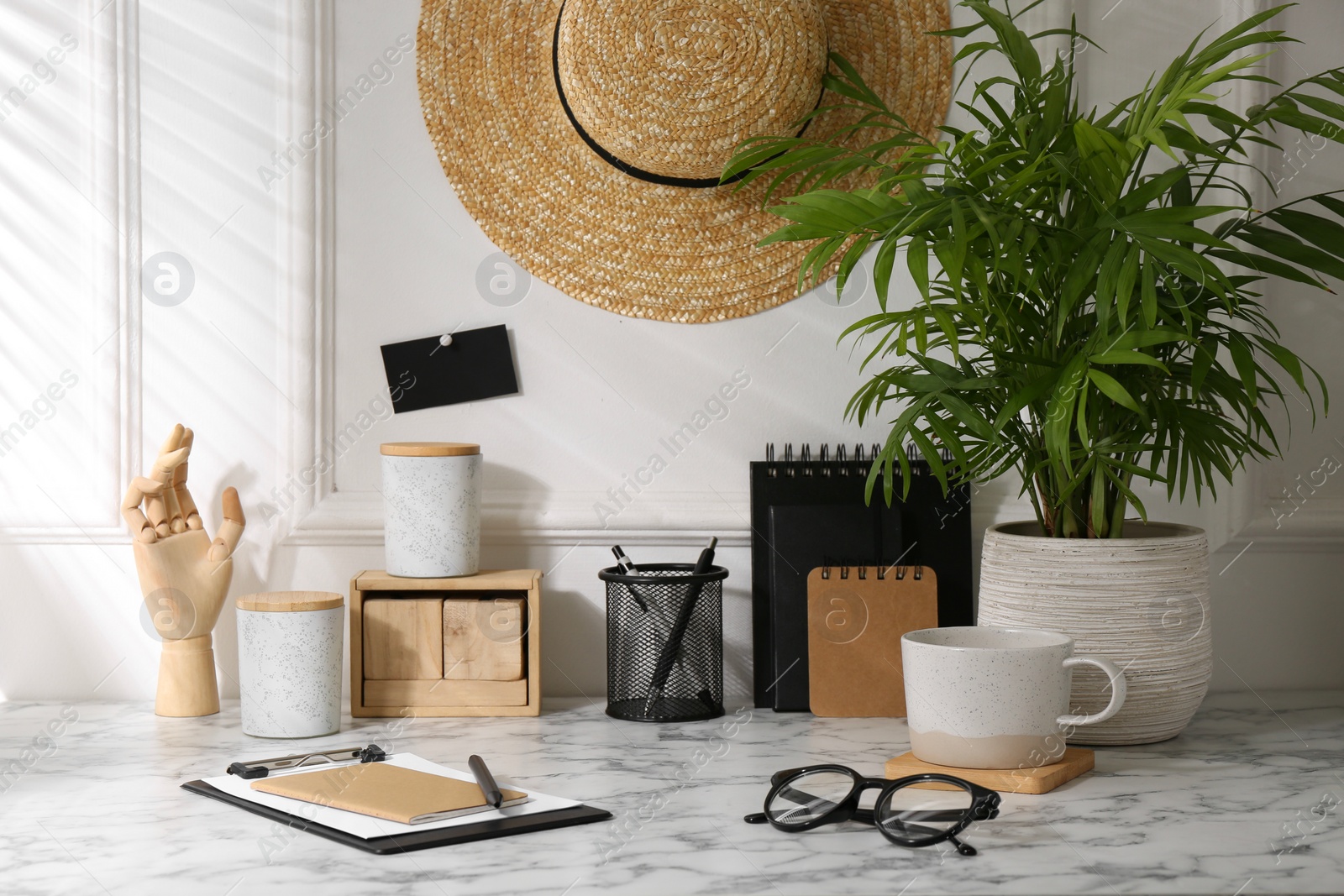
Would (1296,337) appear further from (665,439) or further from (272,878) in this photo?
(272,878)

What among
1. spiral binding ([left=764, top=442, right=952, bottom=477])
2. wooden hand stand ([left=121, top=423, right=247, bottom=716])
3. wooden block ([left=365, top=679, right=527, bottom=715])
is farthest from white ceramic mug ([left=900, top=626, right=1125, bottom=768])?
wooden hand stand ([left=121, top=423, right=247, bottom=716])

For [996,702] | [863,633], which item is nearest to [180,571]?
[863,633]

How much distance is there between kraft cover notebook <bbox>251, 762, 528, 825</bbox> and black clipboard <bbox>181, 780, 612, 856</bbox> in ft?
0.07

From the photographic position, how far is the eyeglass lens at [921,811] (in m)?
0.77

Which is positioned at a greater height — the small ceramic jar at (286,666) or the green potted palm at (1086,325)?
the green potted palm at (1086,325)

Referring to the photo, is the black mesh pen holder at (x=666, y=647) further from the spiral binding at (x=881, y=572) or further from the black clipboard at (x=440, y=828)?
the black clipboard at (x=440, y=828)

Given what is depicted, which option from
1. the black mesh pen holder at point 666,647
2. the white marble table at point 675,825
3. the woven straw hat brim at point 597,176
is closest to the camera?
the white marble table at point 675,825

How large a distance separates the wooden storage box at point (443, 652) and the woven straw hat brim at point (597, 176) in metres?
0.38

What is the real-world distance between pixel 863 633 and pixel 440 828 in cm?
54

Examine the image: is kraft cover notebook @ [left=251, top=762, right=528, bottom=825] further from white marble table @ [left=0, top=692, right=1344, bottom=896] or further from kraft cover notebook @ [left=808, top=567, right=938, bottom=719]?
kraft cover notebook @ [left=808, top=567, right=938, bottom=719]

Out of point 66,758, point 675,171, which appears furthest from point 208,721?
point 675,171

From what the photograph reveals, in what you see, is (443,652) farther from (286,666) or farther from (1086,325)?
(1086,325)

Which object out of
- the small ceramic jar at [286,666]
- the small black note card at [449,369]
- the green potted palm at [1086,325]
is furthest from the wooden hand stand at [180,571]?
the green potted palm at [1086,325]

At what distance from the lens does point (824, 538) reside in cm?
123
